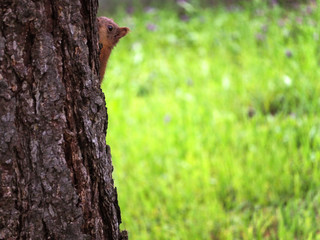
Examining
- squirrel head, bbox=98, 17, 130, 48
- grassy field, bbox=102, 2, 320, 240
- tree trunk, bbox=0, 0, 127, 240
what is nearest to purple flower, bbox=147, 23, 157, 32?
grassy field, bbox=102, 2, 320, 240

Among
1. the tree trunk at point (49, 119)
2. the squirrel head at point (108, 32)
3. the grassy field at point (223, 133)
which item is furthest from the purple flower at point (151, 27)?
the tree trunk at point (49, 119)

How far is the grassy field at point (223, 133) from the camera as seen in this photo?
7.41 ft

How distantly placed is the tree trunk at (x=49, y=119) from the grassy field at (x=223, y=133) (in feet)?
3.76

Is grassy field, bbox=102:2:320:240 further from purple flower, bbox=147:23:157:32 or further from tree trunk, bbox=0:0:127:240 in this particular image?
tree trunk, bbox=0:0:127:240

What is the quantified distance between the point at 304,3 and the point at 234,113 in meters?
1.98

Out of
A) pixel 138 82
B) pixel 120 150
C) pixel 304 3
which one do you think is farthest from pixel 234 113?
pixel 304 3

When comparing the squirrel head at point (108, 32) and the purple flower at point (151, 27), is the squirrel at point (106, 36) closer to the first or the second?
the squirrel head at point (108, 32)

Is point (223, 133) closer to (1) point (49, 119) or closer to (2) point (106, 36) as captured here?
(2) point (106, 36)

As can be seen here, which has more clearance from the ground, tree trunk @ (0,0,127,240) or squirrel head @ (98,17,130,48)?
squirrel head @ (98,17,130,48)

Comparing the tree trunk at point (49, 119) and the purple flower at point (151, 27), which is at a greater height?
the purple flower at point (151, 27)

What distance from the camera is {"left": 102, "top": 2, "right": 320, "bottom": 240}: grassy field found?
226cm

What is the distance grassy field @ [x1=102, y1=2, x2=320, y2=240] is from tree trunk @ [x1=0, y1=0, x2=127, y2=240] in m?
1.15

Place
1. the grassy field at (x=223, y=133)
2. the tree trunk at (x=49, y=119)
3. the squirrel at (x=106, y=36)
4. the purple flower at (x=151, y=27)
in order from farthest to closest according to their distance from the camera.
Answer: the purple flower at (x=151, y=27), the grassy field at (x=223, y=133), the squirrel at (x=106, y=36), the tree trunk at (x=49, y=119)

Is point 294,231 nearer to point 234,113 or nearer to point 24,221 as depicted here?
point 234,113
